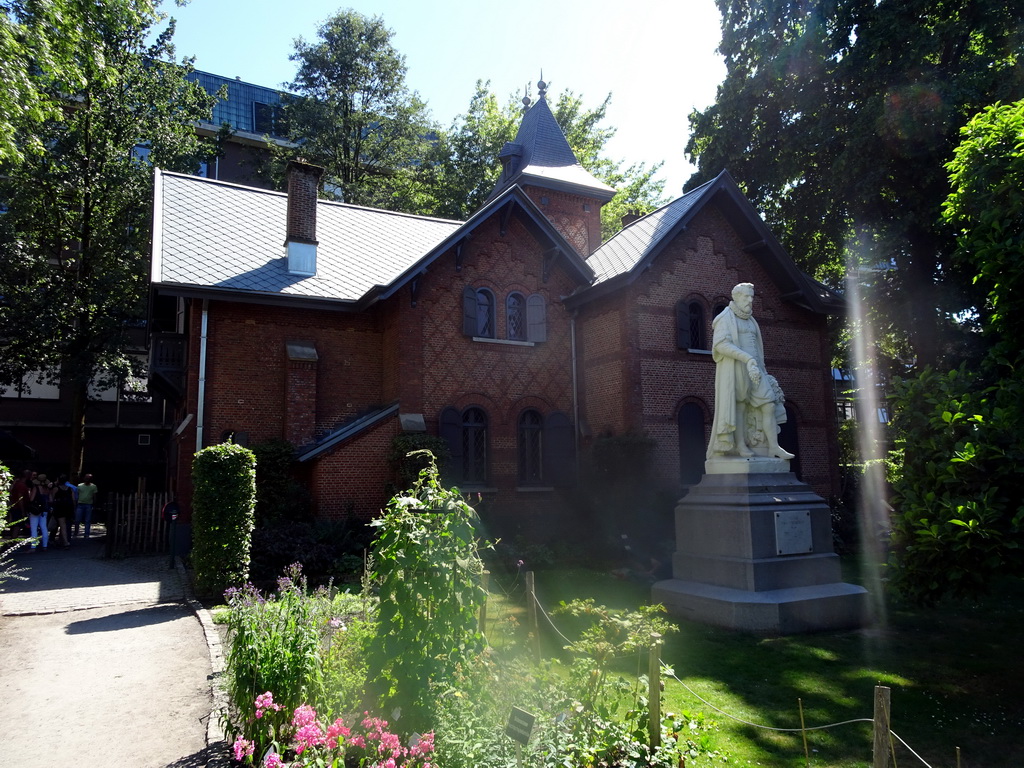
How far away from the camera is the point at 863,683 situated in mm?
7461

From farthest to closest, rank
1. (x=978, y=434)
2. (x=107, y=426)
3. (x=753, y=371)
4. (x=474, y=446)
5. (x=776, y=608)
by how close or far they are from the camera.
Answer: (x=107, y=426) < (x=474, y=446) < (x=753, y=371) < (x=776, y=608) < (x=978, y=434)

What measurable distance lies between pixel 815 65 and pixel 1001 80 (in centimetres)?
505

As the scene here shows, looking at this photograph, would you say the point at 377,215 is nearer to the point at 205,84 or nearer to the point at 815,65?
the point at 815,65

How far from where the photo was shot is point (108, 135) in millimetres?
23531

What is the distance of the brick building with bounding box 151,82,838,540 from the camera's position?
52.9ft

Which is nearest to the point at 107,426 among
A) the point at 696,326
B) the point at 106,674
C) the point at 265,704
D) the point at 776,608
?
the point at 696,326

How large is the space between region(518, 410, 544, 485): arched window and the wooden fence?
27.5 ft

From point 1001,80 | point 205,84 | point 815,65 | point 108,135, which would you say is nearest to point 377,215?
point 108,135

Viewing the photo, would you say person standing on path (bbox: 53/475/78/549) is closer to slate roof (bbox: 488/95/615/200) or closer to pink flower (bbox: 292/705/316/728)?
slate roof (bbox: 488/95/615/200)

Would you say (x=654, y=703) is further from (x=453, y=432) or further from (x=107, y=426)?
(x=107, y=426)

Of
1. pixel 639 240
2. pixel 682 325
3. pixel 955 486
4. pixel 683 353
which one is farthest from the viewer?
pixel 639 240

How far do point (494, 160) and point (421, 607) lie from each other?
31.0 meters

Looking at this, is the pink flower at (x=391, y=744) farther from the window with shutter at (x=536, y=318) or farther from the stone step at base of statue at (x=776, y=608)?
the window with shutter at (x=536, y=318)

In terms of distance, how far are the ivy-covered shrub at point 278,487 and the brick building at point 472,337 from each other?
16.0 inches
